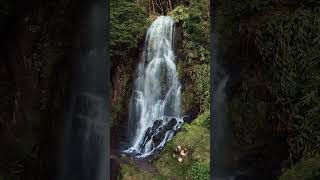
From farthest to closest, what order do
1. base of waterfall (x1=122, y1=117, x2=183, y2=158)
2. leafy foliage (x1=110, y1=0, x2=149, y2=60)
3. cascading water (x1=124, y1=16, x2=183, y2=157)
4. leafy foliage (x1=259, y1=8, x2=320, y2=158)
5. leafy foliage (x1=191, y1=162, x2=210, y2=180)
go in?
leafy foliage (x1=110, y1=0, x2=149, y2=60) → cascading water (x1=124, y1=16, x2=183, y2=157) → base of waterfall (x1=122, y1=117, x2=183, y2=158) → leafy foliage (x1=191, y1=162, x2=210, y2=180) → leafy foliage (x1=259, y1=8, x2=320, y2=158)

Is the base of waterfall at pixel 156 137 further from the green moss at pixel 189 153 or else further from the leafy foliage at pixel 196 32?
the leafy foliage at pixel 196 32

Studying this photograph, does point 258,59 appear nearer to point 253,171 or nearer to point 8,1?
point 253,171

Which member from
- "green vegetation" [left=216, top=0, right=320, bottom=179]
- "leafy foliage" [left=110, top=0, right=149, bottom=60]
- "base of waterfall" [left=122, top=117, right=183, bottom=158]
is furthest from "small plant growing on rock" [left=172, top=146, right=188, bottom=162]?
"green vegetation" [left=216, top=0, right=320, bottom=179]

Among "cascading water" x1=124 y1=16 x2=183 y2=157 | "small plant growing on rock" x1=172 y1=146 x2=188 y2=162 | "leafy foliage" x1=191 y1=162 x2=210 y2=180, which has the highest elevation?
"cascading water" x1=124 y1=16 x2=183 y2=157

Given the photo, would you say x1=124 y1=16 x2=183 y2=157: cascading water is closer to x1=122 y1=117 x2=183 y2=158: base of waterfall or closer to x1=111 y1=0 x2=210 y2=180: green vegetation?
x1=122 y1=117 x2=183 y2=158: base of waterfall

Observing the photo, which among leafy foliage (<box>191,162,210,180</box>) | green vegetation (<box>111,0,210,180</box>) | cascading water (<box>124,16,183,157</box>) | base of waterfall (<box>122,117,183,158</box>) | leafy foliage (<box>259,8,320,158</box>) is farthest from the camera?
cascading water (<box>124,16,183,157</box>)

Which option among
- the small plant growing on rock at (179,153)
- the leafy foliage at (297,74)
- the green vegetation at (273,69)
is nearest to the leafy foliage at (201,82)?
the small plant growing on rock at (179,153)

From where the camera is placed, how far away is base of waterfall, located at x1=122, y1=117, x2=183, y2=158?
46.4 ft

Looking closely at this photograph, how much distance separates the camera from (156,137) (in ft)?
48.3

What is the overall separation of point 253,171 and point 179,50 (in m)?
11.6

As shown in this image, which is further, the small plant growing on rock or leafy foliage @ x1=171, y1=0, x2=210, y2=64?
leafy foliage @ x1=171, y1=0, x2=210, y2=64

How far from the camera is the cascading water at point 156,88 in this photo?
15641 mm

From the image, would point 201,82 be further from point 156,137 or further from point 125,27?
point 125,27

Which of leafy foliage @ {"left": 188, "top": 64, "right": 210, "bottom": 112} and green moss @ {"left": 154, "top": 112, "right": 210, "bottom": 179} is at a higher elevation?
leafy foliage @ {"left": 188, "top": 64, "right": 210, "bottom": 112}
